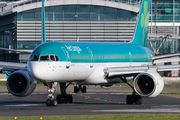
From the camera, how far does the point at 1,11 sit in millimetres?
71500

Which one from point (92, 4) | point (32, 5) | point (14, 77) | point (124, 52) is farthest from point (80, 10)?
point (14, 77)

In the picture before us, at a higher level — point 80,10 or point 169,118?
point 80,10

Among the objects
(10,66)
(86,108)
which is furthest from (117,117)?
(10,66)

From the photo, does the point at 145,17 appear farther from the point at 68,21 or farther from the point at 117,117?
the point at 68,21

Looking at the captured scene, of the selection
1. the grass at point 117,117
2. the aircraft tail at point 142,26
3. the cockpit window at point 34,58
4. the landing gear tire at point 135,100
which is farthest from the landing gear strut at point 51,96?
the aircraft tail at point 142,26

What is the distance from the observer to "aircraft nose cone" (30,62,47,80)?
81.0ft

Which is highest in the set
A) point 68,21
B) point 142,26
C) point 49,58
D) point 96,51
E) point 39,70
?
point 68,21

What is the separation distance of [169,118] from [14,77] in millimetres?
13797

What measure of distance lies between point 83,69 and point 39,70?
4623 millimetres

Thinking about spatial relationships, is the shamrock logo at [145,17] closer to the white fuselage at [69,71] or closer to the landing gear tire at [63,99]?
the white fuselage at [69,71]

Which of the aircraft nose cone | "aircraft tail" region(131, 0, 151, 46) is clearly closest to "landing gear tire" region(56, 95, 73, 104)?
the aircraft nose cone

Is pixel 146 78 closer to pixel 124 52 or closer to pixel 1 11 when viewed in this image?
pixel 124 52

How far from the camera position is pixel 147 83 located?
91.1 feet

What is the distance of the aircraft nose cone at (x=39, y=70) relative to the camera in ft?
81.0
